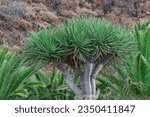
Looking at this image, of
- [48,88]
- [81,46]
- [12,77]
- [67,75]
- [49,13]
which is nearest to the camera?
[81,46]

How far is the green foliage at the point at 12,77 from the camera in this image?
382 inches

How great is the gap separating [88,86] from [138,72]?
41.5 inches

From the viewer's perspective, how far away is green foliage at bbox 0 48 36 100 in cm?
970

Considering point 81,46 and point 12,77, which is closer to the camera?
point 81,46

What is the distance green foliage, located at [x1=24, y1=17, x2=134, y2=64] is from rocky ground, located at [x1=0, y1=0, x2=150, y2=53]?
7.80 metres

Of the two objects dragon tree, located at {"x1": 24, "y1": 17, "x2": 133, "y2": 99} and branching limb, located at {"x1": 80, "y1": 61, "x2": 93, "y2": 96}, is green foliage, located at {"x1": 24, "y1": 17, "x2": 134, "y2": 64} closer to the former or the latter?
dragon tree, located at {"x1": 24, "y1": 17, "x2": 133, "y2": 99}

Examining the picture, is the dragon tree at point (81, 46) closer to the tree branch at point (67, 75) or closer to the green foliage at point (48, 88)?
the tree branch at point (67, 75)

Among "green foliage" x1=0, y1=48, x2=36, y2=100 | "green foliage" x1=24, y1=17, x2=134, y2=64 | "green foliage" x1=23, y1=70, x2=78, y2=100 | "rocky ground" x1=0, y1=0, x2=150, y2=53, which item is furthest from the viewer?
"rocky ground" x1=0, y1=0, x2=150, y2=53

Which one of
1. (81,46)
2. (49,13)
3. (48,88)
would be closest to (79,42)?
(81,46)

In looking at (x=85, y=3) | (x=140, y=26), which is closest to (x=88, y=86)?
(x=140, y=26)

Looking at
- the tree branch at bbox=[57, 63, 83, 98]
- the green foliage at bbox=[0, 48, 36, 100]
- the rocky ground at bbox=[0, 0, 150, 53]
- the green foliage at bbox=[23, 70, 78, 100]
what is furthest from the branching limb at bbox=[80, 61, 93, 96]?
the rocky ground at bbox=[0, 0, 150, 53]

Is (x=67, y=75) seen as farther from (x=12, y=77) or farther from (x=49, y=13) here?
(x=49, y=13)

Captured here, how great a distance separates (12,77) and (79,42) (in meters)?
1.77

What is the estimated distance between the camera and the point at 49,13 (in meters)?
20.7
